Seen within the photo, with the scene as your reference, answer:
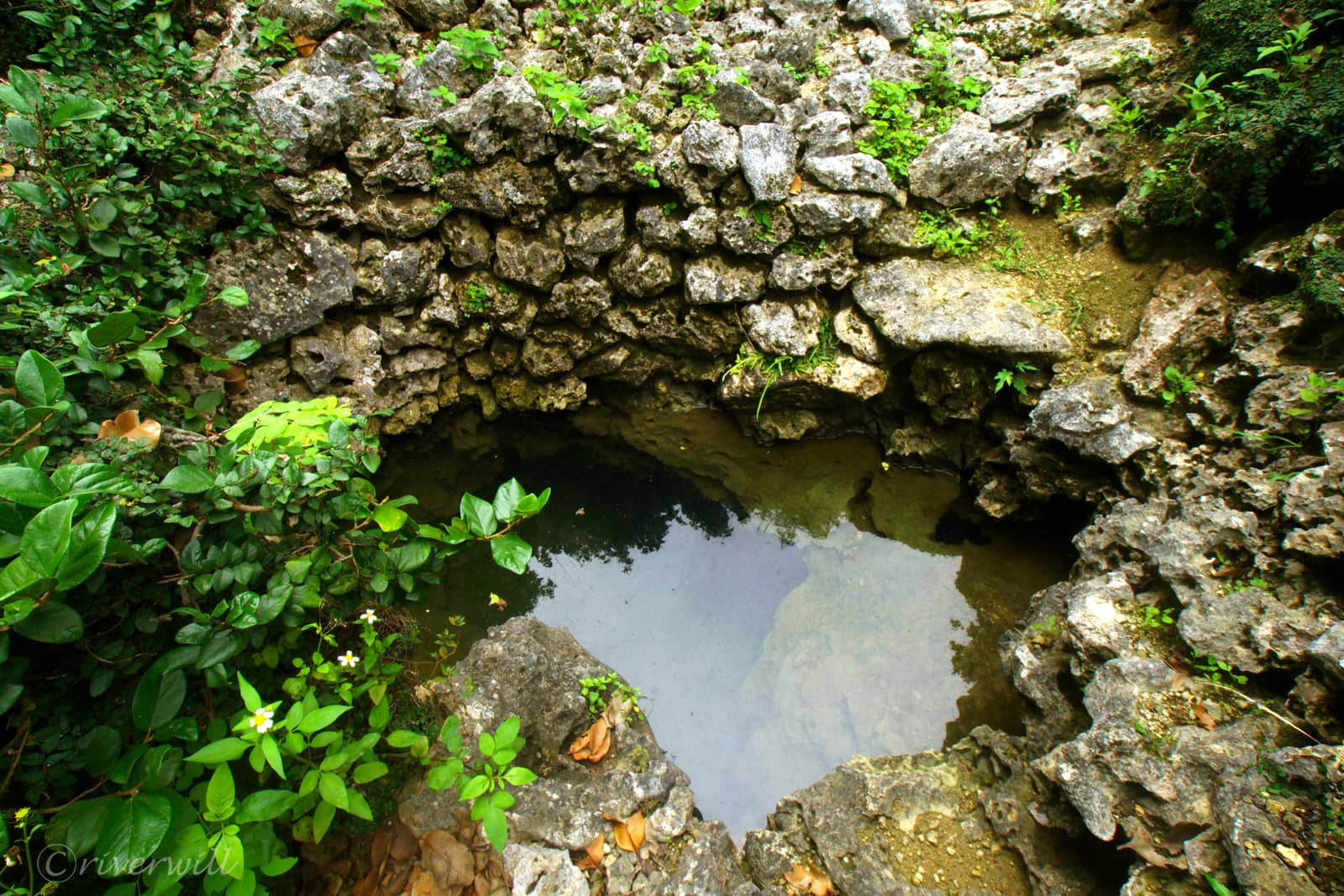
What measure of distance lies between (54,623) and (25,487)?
14.6 inches

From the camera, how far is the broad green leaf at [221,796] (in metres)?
1.96

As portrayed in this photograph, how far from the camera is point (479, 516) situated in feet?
7.57

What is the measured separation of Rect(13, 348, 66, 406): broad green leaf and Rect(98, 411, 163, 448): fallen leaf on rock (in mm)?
333

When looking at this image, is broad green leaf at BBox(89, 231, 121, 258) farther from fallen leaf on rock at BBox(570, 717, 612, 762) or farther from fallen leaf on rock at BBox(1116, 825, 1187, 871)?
fallen leaf on rock at BBox(1116, 825, 1187, 871)

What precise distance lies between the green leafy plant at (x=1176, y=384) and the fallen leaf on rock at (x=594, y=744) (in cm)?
456

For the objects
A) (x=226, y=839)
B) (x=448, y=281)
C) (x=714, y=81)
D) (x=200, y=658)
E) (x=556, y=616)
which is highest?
(x=714, y=81)

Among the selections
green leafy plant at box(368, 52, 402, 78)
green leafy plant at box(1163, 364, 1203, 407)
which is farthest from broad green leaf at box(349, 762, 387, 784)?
green leafy plant at box(368, 52, 402, 78)

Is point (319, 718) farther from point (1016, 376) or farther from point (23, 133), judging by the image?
point (1016, 376)

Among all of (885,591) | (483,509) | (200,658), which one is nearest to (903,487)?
(885,591)

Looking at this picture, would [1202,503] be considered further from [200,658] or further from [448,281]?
[448,281]

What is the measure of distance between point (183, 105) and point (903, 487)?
6563 millimetres

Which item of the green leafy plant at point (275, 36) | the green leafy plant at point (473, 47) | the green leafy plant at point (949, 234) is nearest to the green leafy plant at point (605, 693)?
the green leafy plant at point (949, 234)

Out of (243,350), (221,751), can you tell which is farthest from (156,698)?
(243,350)

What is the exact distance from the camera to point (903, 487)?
235 inches
